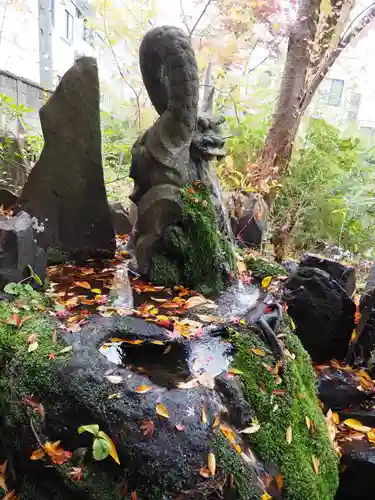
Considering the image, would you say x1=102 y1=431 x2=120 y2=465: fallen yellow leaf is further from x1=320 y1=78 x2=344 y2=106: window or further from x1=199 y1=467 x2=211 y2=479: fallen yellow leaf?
x1=320 y1=78 x2=344 y2=106: window

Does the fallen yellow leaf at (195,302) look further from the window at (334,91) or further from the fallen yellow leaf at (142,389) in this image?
the window at (334,91)

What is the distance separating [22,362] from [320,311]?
2724mm

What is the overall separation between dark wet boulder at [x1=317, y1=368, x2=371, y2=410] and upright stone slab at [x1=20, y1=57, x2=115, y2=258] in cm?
237

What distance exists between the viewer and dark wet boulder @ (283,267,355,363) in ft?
12.4

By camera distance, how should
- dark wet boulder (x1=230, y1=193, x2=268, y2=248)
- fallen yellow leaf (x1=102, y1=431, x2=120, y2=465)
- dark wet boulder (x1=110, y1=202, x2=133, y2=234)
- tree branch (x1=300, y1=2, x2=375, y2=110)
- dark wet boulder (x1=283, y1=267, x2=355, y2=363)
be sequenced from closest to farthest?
1. fallen yellow leaf (x1=102, y1=431, x2=120, y2=465)
2. dark wet boulder (x1=283, y1=267, x2=355, y2=363)
3. dark wet boulder (x1=110, y1=202, x2=133, y2=234)
4. dark wet boulder (x1=230, y1=193, x2=268, y2=248)
5. tree branch (x1=300, y1=2, x2=375, y2=110)

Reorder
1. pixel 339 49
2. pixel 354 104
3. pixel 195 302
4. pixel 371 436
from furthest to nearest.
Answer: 1. pixel 354 104
2. pixel 339 49
3. pixel 371 436
4. pixel 195 302

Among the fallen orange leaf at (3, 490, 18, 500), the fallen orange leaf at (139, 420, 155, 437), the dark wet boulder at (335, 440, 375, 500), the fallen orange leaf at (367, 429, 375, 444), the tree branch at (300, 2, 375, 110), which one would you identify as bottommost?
the dark wet boulder at (335, 440, 375, 500)

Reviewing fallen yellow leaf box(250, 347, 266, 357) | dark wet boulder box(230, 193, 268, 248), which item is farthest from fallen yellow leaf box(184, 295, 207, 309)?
dark wet boulder box(230, 193, 268, 248)

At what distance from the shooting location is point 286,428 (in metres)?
2.25

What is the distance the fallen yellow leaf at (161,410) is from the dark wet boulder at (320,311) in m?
2.25

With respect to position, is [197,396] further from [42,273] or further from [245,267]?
[245,267]

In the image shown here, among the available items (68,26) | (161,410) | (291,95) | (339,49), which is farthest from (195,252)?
(68,26)

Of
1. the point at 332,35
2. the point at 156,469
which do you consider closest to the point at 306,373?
the point at 156,469

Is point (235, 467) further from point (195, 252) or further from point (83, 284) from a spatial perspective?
point (83, 284)
